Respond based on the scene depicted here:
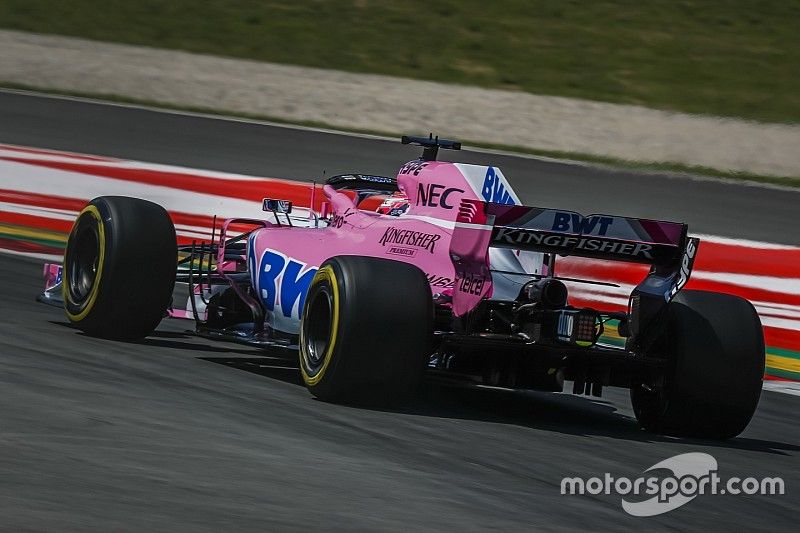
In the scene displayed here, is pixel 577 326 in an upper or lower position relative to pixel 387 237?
lower

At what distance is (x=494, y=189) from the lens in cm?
830

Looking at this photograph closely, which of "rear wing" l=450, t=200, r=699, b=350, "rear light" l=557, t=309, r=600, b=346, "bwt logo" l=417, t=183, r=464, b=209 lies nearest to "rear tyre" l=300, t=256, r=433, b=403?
"rear wing" l=450, t=200, r=699, b=350

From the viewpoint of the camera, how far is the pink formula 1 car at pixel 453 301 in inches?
266

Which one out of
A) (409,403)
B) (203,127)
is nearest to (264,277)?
(409,403)

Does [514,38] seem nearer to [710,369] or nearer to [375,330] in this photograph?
[710,369]

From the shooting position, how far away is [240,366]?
8.32m

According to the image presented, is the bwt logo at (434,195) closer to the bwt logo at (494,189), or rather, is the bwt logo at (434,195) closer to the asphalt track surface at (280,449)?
the bwt logo at (494,189)

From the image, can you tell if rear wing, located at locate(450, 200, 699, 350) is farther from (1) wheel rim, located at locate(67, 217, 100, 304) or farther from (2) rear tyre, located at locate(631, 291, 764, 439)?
(1) wheel rim, located at locate(67, 217, 100, 304)

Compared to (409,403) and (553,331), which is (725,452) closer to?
(553,331)

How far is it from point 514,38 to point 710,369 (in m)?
13.8

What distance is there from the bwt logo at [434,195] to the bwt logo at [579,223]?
115cm

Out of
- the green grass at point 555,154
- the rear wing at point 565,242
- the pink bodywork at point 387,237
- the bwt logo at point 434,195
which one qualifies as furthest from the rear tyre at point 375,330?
the green grass at point 555,154

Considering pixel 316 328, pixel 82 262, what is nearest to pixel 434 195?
pixel 316 328

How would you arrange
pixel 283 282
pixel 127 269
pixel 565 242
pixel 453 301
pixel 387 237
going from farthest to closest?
pixel 283 282 → pixel 127 269 → pixel 387 237 → pixel 453 301 → pixel 565 242
